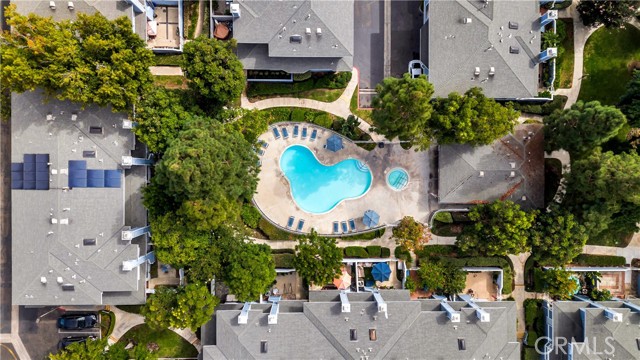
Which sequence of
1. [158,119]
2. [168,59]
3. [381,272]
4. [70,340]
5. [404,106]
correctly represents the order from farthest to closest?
1. [168,59]
2. [70,340]
3. [381,272]
4. [158,119]
5. [404,106]

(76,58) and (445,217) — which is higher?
(76,58)

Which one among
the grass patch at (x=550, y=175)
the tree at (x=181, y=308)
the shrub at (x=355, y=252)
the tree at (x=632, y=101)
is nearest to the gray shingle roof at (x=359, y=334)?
the tree at (x=181, y=308)

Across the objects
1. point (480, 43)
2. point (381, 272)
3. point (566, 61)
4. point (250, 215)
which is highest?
point (480, 43)

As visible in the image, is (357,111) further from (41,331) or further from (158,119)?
(41,331)

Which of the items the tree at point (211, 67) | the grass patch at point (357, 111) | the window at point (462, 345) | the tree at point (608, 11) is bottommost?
the window at point (462, 345)

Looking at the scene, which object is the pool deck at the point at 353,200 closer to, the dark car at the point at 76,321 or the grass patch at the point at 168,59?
the grass patch at the point at 168,59

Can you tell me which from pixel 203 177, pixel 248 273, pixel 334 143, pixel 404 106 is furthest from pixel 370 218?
pixel 203 177
